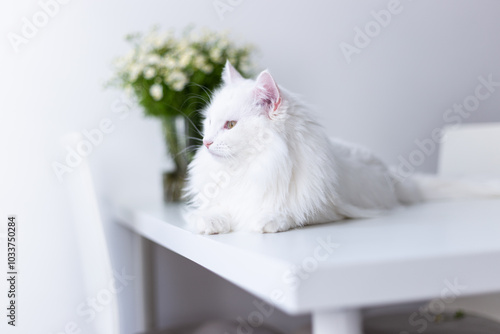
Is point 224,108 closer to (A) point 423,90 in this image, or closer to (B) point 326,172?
(B) point 326,172

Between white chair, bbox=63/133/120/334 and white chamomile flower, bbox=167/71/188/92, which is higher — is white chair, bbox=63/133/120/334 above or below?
below

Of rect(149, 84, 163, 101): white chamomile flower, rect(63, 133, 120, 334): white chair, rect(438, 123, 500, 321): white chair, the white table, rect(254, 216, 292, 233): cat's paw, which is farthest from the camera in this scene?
rect(438, 123, 500, 321): white chair

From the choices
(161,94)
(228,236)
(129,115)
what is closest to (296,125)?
(228,236)

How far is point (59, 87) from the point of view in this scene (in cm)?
169

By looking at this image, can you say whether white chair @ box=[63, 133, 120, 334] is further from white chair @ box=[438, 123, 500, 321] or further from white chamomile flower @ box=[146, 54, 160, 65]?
white chair @ box=[438, 123, 500, 321]

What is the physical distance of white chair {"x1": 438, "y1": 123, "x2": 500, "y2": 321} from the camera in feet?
5.52

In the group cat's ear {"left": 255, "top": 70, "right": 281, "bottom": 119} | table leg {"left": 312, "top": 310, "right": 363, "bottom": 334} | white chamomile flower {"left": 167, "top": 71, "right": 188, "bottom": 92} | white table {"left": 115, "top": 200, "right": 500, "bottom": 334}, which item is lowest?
table leg {"left": 312, "top": 310, "right": 363, "bottom": 334}

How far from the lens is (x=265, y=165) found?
0.95 m

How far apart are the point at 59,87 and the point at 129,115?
230 mm

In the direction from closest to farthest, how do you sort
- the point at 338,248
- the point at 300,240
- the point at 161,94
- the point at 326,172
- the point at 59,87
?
the point at 338,248 < the point at 300,240 < the point at 326,172 < the point at 161,94 < the point at 59,87

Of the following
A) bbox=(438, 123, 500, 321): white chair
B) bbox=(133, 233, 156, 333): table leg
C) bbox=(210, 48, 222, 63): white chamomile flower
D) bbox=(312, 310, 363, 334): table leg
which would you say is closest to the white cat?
bbox=(312, 310, 363, 334): table leg

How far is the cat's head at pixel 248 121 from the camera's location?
0.96 metres

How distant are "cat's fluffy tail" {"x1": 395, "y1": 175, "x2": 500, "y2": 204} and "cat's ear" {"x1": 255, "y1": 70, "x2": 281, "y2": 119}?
0.56 meters

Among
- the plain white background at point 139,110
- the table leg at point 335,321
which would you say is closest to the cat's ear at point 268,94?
the table leg at point 335,321
